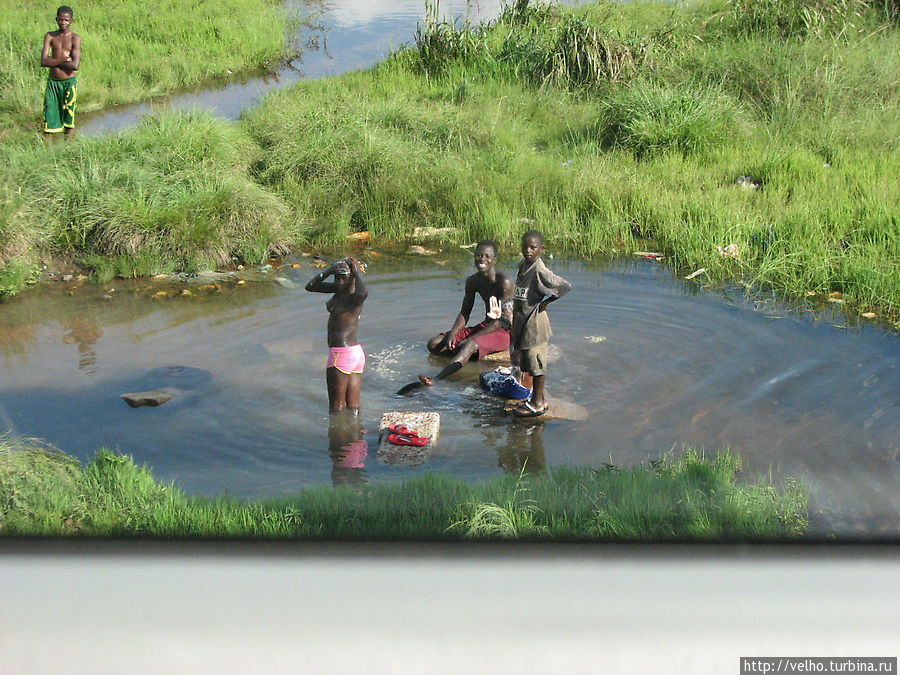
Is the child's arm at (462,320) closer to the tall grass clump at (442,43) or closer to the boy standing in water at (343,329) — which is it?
the boy standing in water at (343,329)

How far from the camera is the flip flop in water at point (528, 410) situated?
18.5 feet

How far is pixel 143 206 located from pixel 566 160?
4.97 meters

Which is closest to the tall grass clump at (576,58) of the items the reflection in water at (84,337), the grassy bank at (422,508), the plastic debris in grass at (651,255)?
the plastic debris in grass at (651,255)

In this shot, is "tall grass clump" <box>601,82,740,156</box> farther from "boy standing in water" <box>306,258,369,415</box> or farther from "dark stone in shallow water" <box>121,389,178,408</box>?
"dark stone in shallow water" <box>121,389,178,408</box>

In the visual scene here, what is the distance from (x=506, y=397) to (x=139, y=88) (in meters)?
11.7

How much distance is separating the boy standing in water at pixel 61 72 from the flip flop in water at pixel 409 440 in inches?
293

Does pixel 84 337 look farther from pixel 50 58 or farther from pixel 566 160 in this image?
pixel 566 160

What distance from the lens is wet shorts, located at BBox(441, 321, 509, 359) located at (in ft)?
22.4

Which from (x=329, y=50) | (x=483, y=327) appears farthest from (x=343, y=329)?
(x=329, y=50)

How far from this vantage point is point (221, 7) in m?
19.2

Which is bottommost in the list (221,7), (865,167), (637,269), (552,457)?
(552,457)

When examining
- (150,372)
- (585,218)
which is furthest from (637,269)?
(150,372)

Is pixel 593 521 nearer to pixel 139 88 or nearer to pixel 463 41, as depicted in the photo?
pixel 463 41

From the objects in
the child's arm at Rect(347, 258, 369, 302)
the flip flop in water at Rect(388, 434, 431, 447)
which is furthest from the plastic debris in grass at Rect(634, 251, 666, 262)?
the flip flop in water at Rect(388, 434, 431, 447)
